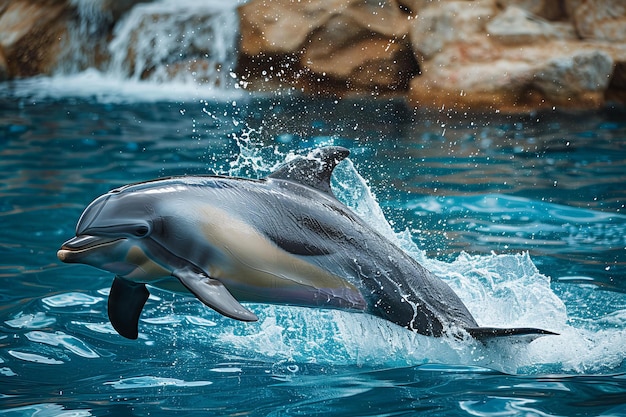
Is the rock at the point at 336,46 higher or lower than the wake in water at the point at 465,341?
higher

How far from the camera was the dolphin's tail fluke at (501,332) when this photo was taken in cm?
375

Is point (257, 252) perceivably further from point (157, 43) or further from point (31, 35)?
point (31, 35)

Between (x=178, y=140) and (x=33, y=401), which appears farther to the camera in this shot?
(x=178, y=140)

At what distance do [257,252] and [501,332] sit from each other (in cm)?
113

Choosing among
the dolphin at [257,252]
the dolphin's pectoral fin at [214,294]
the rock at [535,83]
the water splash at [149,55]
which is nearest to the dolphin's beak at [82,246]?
the dolphin at [257,252]

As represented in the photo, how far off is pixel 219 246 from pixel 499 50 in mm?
8257

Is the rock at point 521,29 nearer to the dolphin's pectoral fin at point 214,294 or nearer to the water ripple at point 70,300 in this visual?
the water ripple at point 70,300

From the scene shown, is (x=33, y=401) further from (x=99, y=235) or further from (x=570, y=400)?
(x=570, y=400)

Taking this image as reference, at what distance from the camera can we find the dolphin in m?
3.56

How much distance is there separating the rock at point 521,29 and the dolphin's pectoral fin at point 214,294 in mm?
8574

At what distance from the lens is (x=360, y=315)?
4203 millimetres

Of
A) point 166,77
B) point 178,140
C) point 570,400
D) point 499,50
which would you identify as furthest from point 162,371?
point 166,77

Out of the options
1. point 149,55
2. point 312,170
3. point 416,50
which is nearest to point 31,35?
point 149,55

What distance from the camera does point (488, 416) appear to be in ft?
11.5
